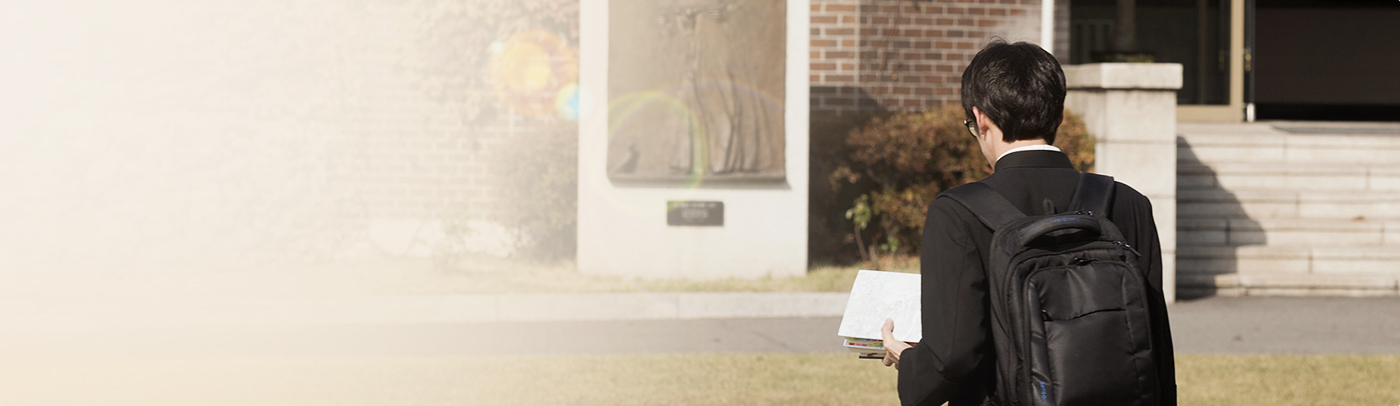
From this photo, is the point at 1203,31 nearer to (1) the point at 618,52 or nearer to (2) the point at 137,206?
(1) the point at 618,52

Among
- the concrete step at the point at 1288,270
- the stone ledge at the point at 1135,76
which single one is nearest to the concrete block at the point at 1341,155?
the concrete step at the point at 1288,270

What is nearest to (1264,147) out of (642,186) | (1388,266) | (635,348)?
(1388,266)

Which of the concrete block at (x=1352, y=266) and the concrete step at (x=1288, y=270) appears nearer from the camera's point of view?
the concrete step at (x=1288, y=270)

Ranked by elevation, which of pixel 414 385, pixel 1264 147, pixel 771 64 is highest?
pixel 771 64

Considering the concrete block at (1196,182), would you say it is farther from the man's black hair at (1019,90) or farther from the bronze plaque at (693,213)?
the man's black hair at (1019,90)

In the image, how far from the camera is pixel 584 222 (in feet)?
30.5

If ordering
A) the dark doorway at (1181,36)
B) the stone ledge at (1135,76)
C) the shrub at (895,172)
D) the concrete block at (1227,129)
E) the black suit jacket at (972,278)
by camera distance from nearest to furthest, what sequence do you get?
the black suit jacket at (972,278) → the stone ledge at (1135,76) → the shrub at (895,172) → the concrete block at (1227,129) → the dark doorway at (1181,36)

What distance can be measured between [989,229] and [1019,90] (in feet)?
0.86

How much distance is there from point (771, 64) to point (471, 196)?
369 cm

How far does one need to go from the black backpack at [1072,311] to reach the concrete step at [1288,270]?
24.9 feet

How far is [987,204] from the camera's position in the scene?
1.86m

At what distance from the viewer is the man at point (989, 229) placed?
1.86 metres

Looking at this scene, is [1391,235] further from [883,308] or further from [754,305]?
[883,308]

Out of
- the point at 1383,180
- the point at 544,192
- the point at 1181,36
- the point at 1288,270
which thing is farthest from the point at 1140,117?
the point at 1181,36
